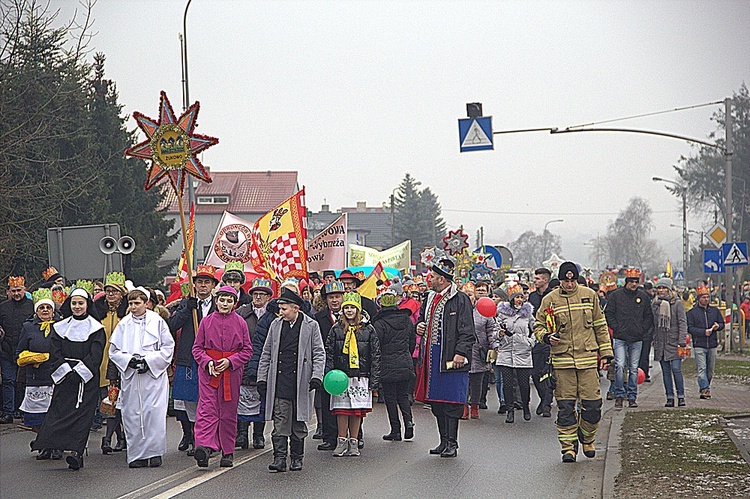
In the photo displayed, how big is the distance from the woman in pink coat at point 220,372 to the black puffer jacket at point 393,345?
217 centimetres

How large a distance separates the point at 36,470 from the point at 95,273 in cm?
744

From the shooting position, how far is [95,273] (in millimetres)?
17453

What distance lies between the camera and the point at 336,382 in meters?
10.7

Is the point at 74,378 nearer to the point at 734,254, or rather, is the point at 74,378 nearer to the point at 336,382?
the point at 336,382

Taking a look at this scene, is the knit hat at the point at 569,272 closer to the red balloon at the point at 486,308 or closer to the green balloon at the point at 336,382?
the green balloon at the point at 336,382

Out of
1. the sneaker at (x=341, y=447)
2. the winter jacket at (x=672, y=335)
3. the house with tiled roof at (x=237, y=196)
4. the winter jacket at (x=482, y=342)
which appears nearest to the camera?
the sneaker at (x=341, y=447)

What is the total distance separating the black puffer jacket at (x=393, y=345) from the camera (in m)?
12.1

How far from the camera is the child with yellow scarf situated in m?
11.2

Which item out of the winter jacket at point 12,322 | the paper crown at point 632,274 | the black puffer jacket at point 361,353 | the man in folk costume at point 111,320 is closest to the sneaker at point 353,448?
the black puffer jacket at point 361,353

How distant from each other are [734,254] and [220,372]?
18.0m

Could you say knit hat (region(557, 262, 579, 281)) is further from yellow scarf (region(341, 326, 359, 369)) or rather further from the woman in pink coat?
the woman in pink coat

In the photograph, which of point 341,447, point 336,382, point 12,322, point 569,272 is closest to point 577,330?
point 569,272

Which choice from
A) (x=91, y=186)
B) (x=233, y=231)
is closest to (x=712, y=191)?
(x=91, y=186)

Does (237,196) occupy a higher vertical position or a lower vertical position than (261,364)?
higher
